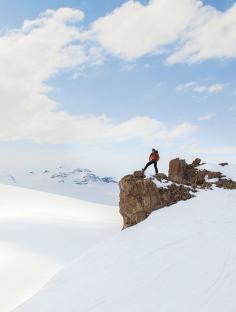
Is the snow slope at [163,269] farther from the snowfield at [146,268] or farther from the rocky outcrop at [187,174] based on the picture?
the rocky outcrop at [187,174]

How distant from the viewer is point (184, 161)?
114 ft

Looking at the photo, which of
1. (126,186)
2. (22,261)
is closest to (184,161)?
(126,186)

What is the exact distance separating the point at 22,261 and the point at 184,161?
16.0 metres

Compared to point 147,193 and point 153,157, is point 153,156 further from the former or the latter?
point 147,193

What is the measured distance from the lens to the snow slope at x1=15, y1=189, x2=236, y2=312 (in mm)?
16125

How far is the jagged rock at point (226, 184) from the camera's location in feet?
99.5

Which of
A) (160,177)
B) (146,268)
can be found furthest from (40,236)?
(146,268)

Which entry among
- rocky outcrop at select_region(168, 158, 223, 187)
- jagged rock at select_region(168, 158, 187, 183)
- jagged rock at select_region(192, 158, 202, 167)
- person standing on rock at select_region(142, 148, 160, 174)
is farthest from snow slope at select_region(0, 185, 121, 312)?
jagged rock at select_region(192, 158, 202, 167)

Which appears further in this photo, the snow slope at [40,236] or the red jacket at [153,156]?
the red jacket at [153,156]

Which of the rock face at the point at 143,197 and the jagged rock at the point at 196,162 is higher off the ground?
the jagged rock at the point at 196,162

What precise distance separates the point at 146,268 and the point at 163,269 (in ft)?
3.93

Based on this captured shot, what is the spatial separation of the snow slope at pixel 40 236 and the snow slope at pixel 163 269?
6.90 meters

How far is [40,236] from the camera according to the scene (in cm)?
4350

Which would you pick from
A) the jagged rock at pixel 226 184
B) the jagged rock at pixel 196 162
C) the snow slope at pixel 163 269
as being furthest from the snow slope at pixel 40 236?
the jagged rock at pixel 226 184
